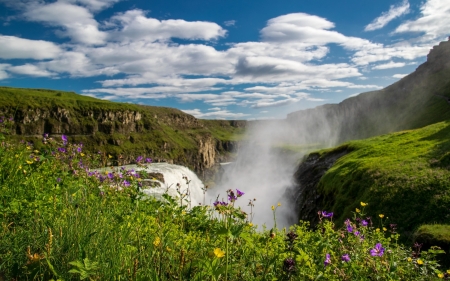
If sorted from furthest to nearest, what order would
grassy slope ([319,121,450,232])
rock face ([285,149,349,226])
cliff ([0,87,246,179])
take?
1. cliff ([0,87,246,179])
2. rock face ([285,149,349,226])
3. grassy slope ([319,121,450,232])

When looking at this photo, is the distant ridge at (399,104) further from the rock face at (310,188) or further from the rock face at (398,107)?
the rock face at (310,188)

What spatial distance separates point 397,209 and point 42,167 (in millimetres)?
15709

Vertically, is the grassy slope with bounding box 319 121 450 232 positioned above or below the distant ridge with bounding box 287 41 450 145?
below

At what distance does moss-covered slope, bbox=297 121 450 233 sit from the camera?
14.7m

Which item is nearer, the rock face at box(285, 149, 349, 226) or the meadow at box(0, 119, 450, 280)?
the meadow at box(0, 119, 450, 280)

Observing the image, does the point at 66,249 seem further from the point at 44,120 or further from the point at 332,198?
the point at 44,120

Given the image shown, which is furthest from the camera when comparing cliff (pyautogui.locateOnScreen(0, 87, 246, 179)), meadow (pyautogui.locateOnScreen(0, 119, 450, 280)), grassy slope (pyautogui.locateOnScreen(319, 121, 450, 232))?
cliff (pyautogui.locateOnScreen(0, 87, 246, 179))

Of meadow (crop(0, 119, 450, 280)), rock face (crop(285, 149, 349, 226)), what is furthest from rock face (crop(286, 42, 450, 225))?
meadow (crop(0, 119, 450, 280))

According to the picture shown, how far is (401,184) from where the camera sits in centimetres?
1742

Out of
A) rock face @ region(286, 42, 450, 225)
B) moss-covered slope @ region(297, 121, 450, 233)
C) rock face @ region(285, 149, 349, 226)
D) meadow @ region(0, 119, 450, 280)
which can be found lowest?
rock face @ region(285, 149, 349, 226)

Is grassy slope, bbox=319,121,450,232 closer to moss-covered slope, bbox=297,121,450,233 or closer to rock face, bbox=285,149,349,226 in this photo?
moss-covered slope, bbox=297,121,450,233

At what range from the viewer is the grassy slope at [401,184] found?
1458 centimetres

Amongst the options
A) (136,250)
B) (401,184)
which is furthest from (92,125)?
(136,250)

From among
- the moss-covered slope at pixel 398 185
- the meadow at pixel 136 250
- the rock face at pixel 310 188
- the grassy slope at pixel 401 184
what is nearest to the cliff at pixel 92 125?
the rock face at pixel 310 188
